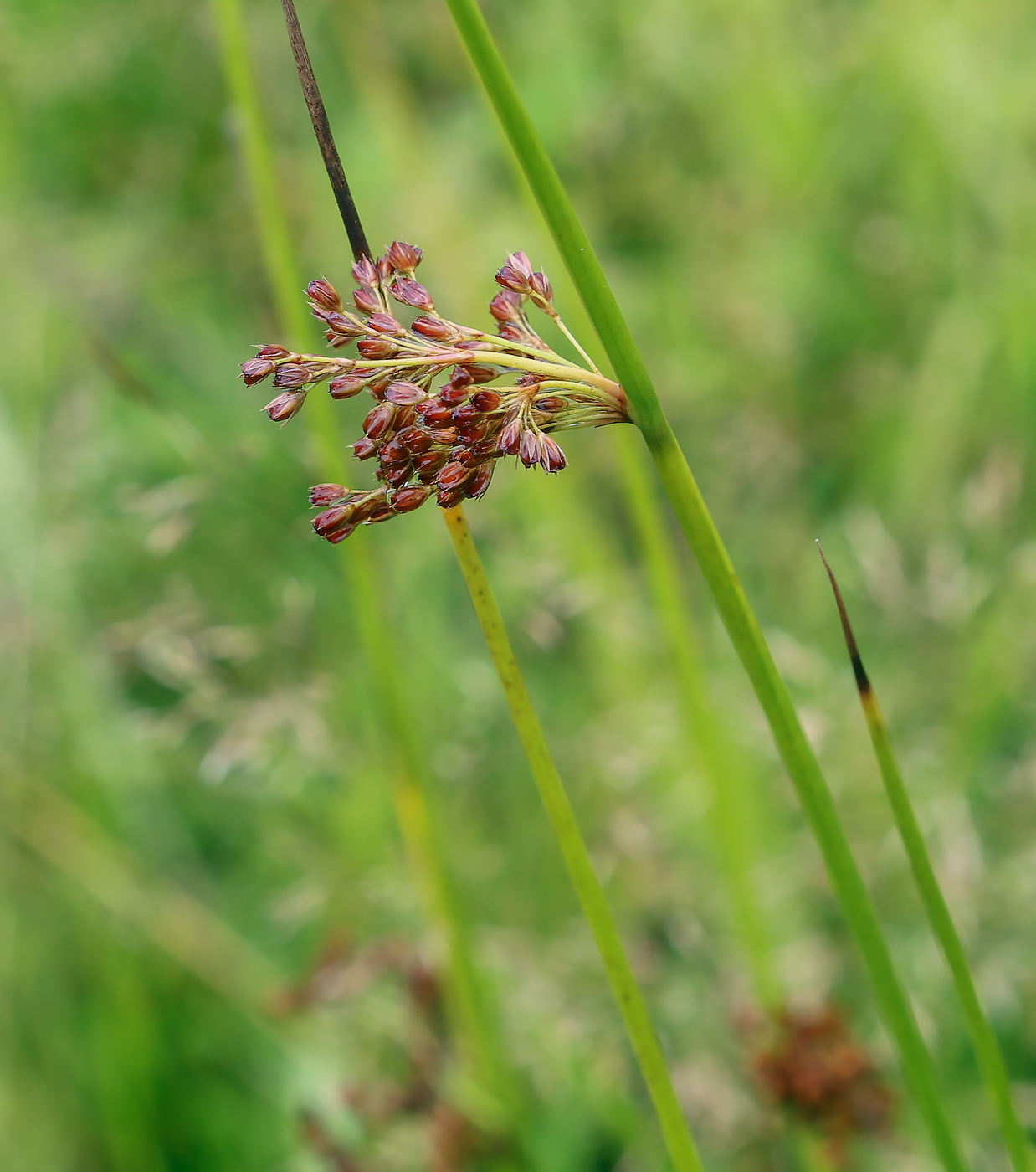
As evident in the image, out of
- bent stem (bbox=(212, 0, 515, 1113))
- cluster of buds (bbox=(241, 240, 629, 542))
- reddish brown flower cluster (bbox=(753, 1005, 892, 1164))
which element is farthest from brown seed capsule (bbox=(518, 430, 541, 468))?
reddish brown flower cluster (bbox=(753, 1005, 892, 1164))

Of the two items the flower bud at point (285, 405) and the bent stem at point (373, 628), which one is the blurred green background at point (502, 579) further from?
the flower bud at point (285, 405)

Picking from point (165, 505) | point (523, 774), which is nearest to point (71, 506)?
point (165, 505)

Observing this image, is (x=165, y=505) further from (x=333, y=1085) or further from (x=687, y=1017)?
(x=687, y=1017)

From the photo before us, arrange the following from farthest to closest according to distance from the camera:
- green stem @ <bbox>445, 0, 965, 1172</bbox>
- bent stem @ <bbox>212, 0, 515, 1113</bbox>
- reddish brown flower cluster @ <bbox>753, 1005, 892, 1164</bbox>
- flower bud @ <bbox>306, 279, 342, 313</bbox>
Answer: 1. reddish brown flower cluster @ <bbox>753, 1005, 892, 1164</bbox>
2. bent stem @ <bbox>212, 0, 515, 1113</bbox>
3. flower bud @ <bbox>306, 279, 342, 313</bbox>
4. green stem @ <bbox>445, 0, 965, 1172</bbox>

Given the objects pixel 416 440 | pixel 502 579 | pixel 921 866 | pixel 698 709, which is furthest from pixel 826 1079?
pixel 416 440

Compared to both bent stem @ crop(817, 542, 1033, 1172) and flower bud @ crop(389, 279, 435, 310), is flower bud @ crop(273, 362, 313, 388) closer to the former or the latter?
flower bud @ crop(389, 279, 435, 310)

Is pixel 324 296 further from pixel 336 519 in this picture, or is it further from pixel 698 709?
pixel 698 709
